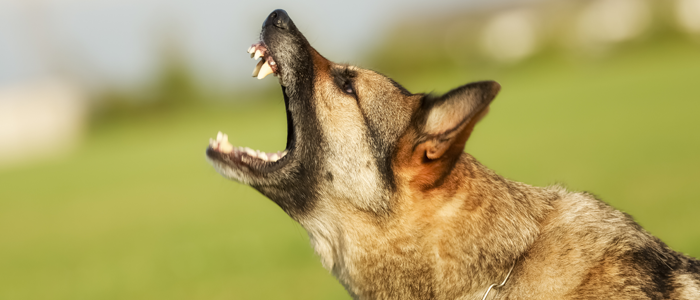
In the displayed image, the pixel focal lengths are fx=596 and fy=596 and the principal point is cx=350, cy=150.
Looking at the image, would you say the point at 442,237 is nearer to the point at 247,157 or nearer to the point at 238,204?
the point at 247,157

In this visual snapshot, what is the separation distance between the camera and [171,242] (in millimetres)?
10266

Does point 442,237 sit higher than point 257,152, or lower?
lower

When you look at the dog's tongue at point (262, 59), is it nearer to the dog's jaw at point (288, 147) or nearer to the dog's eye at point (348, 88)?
the dog's jaw at point (288, 147)

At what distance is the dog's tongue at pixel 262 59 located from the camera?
12.1 feet

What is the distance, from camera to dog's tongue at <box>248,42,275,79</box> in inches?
146

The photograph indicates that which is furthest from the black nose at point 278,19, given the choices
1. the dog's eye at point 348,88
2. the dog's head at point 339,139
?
the dog's eye at point 348,88

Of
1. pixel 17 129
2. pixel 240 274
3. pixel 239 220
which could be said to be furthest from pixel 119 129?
pixel 240 274

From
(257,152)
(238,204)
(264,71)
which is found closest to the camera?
(257,152)

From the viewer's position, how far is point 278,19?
3.76 meters

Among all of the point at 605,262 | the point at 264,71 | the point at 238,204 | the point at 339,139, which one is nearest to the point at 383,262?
the point at 339,139

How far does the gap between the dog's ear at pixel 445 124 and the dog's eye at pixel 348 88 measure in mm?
482

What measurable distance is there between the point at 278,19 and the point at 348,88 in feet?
2.17

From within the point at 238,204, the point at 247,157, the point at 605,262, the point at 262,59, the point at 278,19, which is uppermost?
the point at 278,19

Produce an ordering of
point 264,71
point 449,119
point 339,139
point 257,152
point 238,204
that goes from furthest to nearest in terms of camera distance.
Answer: point 238,204
point 264,71
point 257,152
point 339,139
point 449,119
